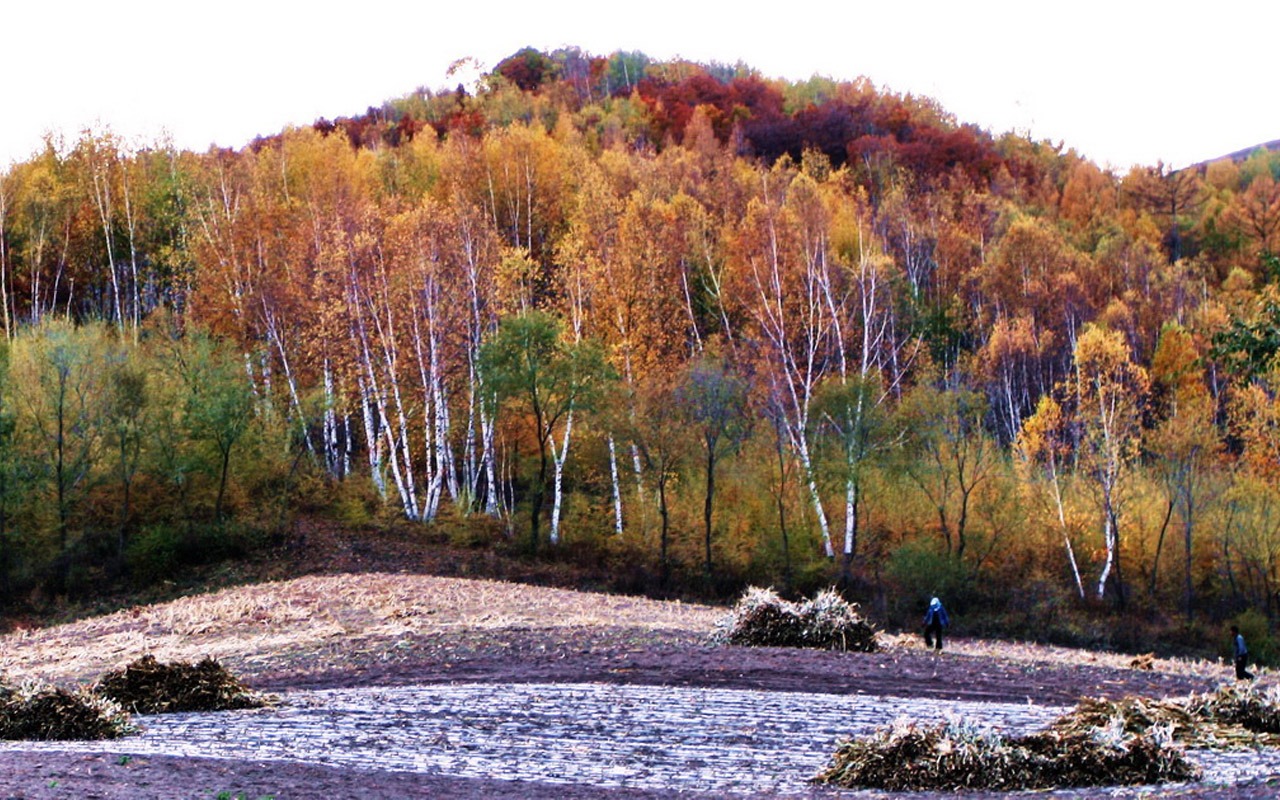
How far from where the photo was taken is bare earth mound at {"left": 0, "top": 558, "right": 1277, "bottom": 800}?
41.1 feet

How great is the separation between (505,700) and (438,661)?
16.1 ft

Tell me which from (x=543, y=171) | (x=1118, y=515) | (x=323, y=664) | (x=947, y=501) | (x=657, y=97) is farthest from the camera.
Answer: (x=657, y=97)

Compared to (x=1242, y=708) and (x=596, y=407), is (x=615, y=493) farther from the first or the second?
(x=1242, y=708)

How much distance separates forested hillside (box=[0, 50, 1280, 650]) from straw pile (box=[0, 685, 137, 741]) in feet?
98.2

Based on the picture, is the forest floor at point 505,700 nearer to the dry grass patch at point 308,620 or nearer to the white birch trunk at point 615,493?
the dry grass patch at point 308,620

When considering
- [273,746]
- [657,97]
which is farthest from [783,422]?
[657,97]

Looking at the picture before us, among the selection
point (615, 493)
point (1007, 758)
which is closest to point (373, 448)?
point (615, 493)

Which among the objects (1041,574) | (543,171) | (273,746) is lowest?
(1041,574)

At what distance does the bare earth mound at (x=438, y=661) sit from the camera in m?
12.5

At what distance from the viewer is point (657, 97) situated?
385ft

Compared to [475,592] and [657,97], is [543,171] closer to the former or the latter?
[475,592]

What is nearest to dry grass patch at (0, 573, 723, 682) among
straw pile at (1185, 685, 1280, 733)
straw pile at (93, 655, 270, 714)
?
straw pile at (93, 655, 270, 714)

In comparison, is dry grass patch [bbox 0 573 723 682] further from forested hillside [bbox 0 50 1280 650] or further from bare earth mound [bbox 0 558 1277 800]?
forested hillside [bbox 0 50 1280 650]

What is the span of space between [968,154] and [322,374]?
6920cm
